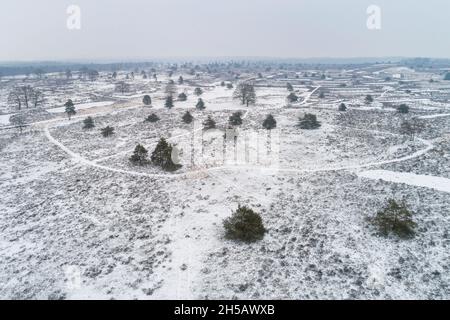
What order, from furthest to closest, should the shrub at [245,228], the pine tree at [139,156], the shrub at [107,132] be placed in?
the shrub at [107,132] → the pine tree at [139,156] → the shrub at [245,228]

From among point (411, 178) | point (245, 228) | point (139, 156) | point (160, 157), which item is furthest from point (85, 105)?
point (411, 178)

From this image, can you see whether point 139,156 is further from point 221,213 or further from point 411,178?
point 411,178

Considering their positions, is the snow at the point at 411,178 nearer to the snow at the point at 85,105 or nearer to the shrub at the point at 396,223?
the shrub at the point at 396,223

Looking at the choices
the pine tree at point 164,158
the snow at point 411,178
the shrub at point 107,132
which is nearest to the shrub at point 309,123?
the snow at point 411,178

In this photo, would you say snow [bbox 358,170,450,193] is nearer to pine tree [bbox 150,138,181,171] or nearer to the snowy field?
the snowy field

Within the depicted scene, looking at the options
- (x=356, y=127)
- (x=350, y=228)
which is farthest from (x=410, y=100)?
(x=350, y=228)

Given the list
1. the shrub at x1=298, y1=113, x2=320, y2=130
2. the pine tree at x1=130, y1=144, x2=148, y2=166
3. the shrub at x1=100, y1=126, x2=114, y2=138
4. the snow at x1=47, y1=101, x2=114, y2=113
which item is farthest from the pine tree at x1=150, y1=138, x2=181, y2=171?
the snow at x1=47, y1=101, x2=114, y2=113
